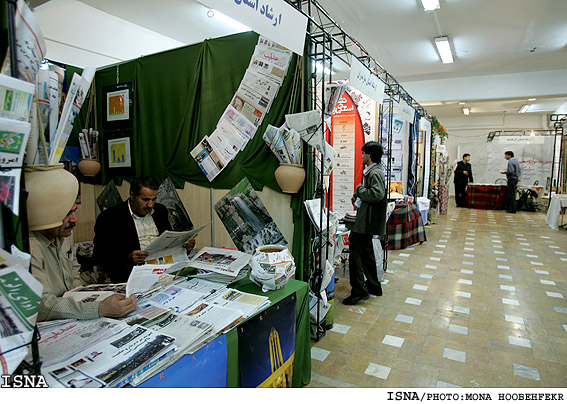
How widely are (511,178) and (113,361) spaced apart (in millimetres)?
11299

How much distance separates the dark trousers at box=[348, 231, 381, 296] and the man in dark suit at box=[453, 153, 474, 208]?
30.3ft

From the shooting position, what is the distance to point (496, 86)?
8375mm

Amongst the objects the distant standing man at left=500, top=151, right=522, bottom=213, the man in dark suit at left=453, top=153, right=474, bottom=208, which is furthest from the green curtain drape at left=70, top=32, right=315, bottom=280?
the man in dark suit at left=453, top=153, right=474, bottom=208

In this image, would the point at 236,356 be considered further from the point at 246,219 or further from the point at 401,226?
the point at 401,226

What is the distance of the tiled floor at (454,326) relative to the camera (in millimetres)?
2244

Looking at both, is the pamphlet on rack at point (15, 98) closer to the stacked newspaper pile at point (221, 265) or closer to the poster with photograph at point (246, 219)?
the stacked newspaper pile at point (221, 265)

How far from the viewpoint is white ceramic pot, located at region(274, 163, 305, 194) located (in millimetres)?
2404

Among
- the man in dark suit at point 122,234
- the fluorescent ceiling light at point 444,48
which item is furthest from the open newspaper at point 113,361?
the fluorescent ceiling light at point 444,48

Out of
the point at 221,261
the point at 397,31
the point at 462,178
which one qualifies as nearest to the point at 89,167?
the point at 221,261

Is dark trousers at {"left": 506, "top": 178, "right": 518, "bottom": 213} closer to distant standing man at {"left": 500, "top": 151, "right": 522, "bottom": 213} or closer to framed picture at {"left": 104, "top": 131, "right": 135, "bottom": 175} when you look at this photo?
distant standing man at {"left": 500, "top": 151, "right": 522, "bottom": 213}

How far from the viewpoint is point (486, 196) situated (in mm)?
10828

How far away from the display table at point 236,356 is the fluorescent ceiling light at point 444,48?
589 cm
